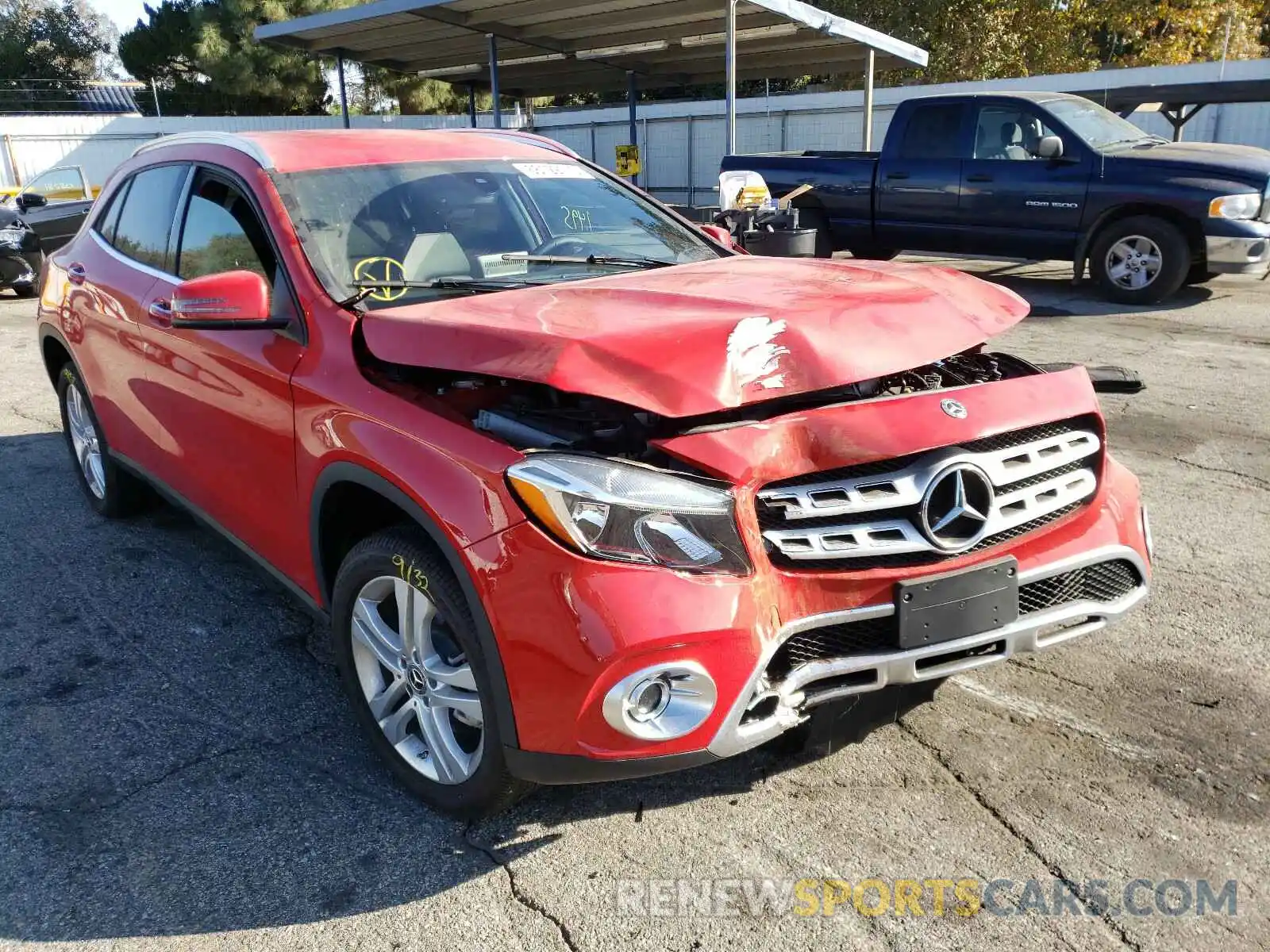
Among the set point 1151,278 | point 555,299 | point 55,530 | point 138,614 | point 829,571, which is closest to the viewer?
point 829,571

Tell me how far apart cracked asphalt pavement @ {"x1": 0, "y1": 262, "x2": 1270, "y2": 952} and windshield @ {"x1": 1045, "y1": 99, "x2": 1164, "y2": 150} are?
24.9 ft

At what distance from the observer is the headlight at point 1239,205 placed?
371 inches

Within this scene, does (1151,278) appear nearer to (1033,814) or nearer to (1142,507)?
(1142,507)

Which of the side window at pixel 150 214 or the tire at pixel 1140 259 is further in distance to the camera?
the tire at pixel 1140 259

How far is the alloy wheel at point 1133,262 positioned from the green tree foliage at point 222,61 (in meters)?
30.4

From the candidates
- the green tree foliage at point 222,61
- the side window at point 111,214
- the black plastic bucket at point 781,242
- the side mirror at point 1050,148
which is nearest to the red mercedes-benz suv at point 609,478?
the side window at point 111,214

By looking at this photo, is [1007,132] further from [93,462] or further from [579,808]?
[579,808]

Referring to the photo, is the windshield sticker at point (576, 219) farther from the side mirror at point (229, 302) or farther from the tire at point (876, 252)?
the tire at point (876, 252)

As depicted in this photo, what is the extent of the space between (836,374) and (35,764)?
2.65m

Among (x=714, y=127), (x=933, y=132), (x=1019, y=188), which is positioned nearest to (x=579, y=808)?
(x=1019, y=188)

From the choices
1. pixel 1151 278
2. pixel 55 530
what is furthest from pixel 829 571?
pixel 1151 278

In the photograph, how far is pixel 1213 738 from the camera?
3033mm

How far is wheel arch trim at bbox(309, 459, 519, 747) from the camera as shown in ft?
7.82

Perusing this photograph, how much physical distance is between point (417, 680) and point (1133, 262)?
9.70 metres
